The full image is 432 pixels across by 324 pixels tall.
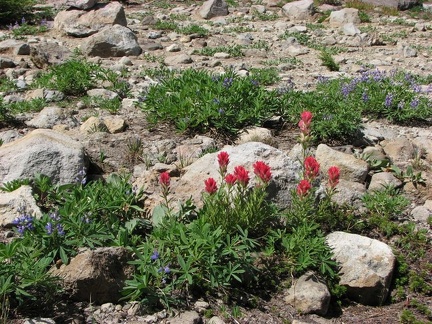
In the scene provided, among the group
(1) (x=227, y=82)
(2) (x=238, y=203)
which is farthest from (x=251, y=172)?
(1) (x=227, y=82)

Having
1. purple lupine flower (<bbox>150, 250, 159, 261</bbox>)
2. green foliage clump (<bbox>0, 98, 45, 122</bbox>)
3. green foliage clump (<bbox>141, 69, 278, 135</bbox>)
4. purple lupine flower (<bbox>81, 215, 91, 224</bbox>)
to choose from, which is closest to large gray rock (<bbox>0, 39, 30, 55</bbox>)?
green foliage clump (<bbox>0, 98, 45, 122</bbox>)

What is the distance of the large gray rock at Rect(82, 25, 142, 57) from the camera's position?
11.1 meters

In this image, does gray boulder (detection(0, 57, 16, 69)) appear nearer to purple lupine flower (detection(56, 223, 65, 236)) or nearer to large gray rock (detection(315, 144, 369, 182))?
large gray rock (detection(315, 144, 369, 182))

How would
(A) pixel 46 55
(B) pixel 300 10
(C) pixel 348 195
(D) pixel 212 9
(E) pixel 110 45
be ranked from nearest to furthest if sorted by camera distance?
(C) pixel 348 195 < (A) pixel 46 55 < (E) pixel 110 45 < (D) pixel 212 9 < (B) pixel 300 10

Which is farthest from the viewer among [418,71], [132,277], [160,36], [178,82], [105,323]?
[160,36]

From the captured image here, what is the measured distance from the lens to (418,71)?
1111 cm

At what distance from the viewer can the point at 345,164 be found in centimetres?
605

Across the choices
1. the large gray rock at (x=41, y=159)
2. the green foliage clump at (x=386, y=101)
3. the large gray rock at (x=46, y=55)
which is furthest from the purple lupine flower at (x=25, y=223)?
the large gray rock at (x=46, y=55)

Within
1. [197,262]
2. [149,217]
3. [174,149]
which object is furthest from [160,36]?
[197,262]

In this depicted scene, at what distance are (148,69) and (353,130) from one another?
4.56m

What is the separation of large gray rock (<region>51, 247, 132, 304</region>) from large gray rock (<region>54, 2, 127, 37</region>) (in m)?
10.4

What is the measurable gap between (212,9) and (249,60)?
5.75m

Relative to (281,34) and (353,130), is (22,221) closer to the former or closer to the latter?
(353,130)

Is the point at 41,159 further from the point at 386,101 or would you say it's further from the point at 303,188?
the point at 386,101
